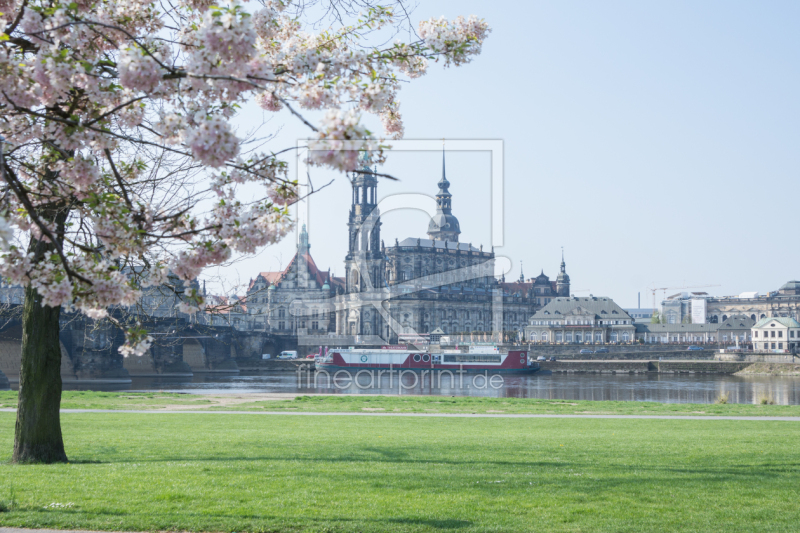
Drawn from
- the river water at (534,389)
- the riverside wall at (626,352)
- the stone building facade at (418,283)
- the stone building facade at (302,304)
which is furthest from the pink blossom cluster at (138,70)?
the stone building facade at (302,304)

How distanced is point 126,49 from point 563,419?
1786 cm

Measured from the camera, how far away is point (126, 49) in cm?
466

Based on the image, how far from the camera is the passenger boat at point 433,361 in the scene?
77.0 meters

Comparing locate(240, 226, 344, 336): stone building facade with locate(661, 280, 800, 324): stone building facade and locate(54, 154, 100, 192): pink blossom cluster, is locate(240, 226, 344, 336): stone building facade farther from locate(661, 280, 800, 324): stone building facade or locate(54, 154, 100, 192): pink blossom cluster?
locate(54, 154, 100, 192): pink blossom cluster

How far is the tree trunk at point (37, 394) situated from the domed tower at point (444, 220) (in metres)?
123

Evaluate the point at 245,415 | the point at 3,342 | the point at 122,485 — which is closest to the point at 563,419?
the point at 245,415

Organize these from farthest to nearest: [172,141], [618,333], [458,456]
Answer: [618,333], [458,456], [172,141]

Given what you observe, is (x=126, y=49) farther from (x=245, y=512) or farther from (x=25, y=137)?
(x=245, y=512)

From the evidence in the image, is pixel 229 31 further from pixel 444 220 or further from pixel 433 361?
pixel 444 220

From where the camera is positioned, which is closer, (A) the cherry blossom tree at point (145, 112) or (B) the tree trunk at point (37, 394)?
(A) the cherry blossom tree at point (145, 112)

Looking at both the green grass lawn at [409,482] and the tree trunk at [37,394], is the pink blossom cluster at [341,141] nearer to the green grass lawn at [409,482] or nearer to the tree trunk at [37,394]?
the green grass lawn at [409,482]

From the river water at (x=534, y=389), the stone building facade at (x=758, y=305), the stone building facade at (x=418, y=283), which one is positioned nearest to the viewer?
the river water at (x=534, y=389)

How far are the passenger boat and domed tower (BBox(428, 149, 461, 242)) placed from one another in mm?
56816

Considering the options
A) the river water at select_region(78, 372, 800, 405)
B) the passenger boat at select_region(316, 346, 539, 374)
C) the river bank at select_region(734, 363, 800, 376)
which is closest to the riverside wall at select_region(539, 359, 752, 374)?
the river bank at select_region(734, 363, 800, 376)
